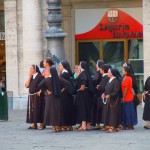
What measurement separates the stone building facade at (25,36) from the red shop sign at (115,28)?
384 millimetres

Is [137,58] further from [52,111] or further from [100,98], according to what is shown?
[52,111]

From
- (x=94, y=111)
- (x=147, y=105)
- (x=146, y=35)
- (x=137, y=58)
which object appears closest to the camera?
(x=94, y=111)

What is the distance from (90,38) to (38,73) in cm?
1274

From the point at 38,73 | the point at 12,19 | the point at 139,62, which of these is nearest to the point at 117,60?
the point at 139,62

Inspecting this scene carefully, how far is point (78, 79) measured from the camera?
937 inches

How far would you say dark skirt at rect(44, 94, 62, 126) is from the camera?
23.5 meters

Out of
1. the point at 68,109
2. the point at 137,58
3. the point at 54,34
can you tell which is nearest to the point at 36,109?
the point at 68,109

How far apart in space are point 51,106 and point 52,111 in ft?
0.43

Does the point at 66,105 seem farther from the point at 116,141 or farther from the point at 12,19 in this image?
the point at 12,19

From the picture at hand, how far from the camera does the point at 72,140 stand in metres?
21.2

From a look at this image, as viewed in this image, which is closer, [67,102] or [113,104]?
[113,104]

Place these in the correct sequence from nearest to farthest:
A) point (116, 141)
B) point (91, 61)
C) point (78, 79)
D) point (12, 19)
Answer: point (116, 141)
point (78, 79)
point (12, 19)
point (91, 61)

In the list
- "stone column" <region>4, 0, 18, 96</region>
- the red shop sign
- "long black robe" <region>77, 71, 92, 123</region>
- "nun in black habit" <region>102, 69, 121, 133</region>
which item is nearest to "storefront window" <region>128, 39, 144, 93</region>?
the red shop sign

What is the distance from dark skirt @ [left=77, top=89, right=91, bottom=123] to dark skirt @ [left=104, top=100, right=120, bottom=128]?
0.77 metres
